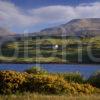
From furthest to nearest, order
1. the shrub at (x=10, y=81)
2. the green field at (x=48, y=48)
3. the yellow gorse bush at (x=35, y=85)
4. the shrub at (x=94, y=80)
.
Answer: the green field at (x=48, y=48) < the shrub at (x=94, y=80) < the yellow gorse bush at (x=35, y=85) < the shrub at (x=10, y=81)

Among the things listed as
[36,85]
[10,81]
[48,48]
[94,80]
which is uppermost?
[48,48]

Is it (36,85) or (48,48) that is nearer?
(36,85)

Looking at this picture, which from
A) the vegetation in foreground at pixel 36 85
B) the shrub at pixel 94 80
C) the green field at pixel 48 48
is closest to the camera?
the vegetation in foreground at pixel 36 85

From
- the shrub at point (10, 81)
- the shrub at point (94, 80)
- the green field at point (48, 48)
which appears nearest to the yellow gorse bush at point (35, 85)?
the shrub at point (10, 81)

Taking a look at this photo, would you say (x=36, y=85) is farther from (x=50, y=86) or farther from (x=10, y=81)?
(x=10, y=81)

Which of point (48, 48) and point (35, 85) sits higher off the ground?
point (48, 48)

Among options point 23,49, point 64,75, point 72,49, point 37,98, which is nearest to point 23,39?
point 23,49

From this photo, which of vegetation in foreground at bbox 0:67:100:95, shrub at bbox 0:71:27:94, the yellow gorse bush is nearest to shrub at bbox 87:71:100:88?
vegetation in foreground at bbox 0:67:100:95

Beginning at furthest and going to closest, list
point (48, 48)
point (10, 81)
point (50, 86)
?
point (48, 48)
point (10, 81)
point (50, 86)

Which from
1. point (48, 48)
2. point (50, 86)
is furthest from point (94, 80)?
point (48, 48)

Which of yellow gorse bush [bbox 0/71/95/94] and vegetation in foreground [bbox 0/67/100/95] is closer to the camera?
vegetation in foreground [bbox 0/67/100/95]

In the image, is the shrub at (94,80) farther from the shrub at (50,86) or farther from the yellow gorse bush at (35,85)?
the shrub at (50,86)

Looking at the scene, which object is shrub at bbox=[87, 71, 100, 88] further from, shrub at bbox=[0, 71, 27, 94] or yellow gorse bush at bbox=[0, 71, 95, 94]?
shrub at bbox=[0, 71, 27, 94]

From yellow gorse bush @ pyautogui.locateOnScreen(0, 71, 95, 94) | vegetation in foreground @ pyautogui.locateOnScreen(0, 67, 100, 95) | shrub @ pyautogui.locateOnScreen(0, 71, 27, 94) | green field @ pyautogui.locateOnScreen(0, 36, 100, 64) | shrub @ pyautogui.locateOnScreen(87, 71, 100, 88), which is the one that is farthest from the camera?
green field @ pyautogui.locateOnScreen(0, 36, 100, 64)
